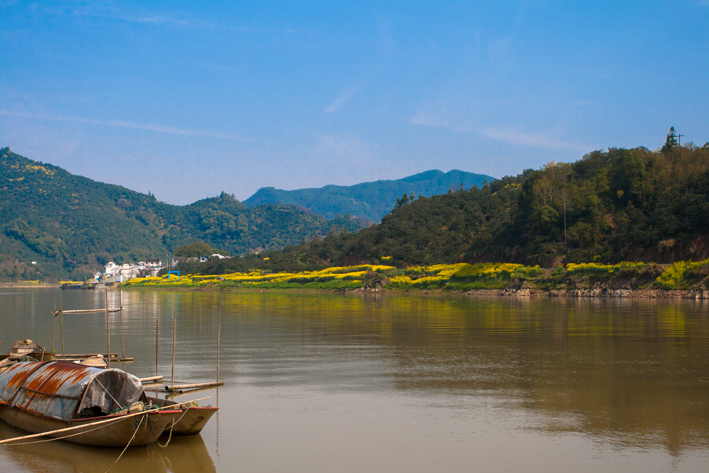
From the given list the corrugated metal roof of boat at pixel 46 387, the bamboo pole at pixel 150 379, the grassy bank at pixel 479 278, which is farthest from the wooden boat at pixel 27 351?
the grassy bank at pixel 479 278

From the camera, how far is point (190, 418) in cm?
1033

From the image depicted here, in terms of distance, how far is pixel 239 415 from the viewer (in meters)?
12.3

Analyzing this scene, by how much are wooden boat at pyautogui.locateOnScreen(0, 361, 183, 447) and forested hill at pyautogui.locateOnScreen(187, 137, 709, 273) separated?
56716mm

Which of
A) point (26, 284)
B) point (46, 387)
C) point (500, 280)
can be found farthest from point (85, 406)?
point (26, 284)

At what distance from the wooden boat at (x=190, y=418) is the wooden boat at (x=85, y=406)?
0.17 metres

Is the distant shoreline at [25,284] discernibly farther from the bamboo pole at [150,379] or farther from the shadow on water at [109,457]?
the shadow on water at [109,457]

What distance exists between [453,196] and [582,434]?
107508mm

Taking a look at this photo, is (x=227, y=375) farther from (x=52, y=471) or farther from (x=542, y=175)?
(x=542, y=175)

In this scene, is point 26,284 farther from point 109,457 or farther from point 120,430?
point 120,430

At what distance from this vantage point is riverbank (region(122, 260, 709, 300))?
2028 inches

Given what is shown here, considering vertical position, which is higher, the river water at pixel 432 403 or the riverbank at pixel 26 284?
the river water at pixel 432 403

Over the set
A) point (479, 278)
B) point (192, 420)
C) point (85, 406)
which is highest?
point (85, 406)

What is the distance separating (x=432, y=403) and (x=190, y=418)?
5.59 m

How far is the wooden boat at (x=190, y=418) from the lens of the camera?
10234 mm
